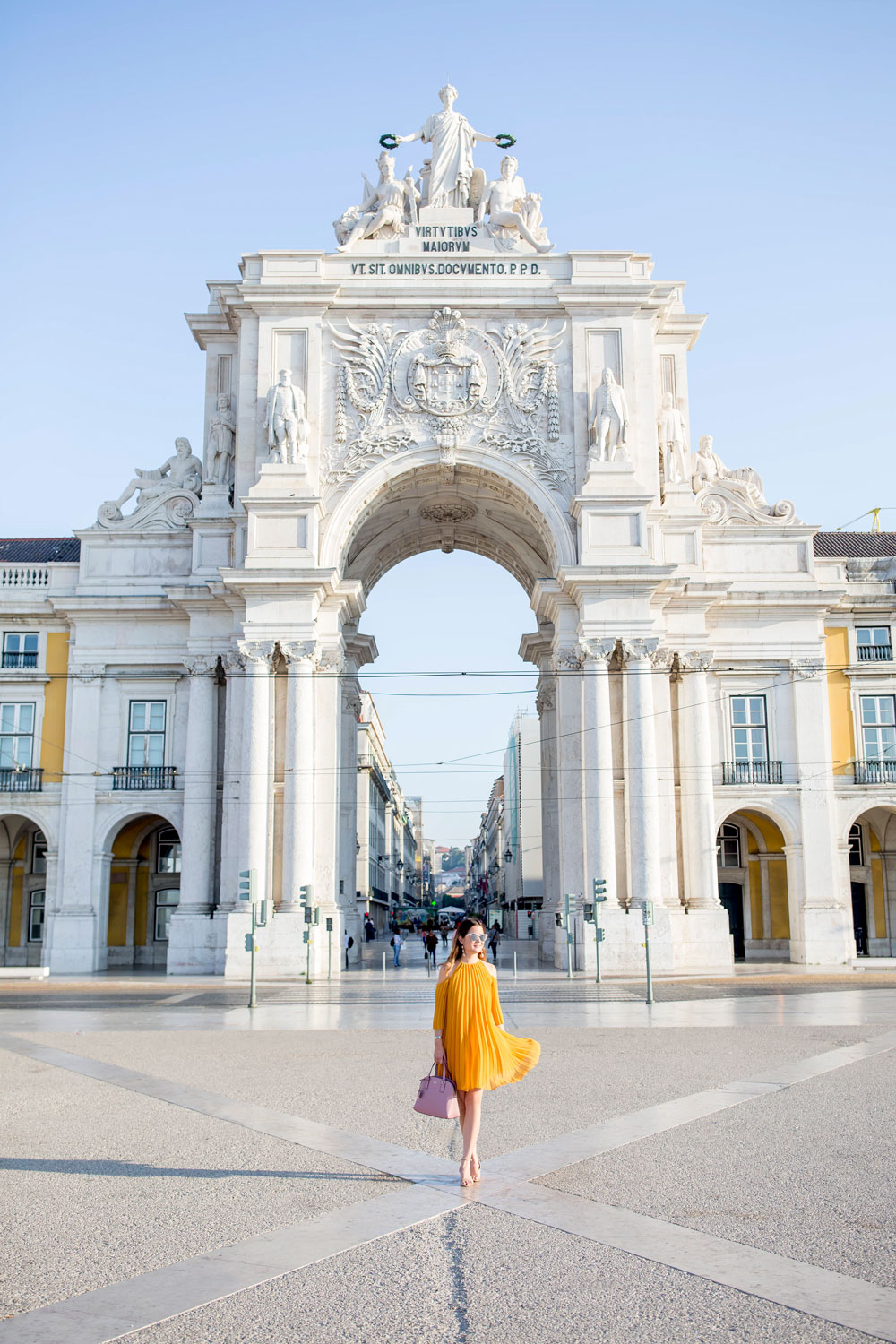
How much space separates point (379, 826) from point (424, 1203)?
89179mm

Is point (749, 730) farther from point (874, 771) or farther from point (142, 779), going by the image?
point (142, 779)

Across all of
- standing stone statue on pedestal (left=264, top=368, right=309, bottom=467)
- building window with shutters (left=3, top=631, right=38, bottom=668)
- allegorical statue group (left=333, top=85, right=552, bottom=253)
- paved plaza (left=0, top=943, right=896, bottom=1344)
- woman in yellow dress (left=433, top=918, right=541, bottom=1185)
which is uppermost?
allegorical statue group (left=333, top=85, right=552, bottom=253)

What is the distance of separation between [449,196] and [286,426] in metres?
10.2

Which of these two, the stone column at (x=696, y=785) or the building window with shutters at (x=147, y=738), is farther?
the building window with shutters at (x=147, y=738)

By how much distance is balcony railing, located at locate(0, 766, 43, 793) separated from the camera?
130 ft

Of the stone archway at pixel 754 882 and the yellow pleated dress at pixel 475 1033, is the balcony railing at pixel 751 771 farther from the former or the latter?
the yellow pleated dress at pixel 475 1033

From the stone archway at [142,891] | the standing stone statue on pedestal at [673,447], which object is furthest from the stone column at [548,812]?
the stone archway at [142,891]

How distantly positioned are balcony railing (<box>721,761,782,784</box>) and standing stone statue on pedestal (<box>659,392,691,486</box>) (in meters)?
9.36

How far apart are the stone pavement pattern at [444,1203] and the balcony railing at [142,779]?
22.8 metres

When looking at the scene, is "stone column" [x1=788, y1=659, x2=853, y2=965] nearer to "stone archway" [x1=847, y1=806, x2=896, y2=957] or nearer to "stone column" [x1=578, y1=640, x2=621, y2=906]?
"stone archway" [x1=847, y1=806, x2=896, y2=957]

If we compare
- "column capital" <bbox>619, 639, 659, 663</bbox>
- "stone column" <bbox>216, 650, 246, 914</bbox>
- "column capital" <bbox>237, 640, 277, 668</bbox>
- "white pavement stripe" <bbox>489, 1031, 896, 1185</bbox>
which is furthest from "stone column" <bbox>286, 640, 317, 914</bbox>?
"white pavement stripe" <bbox>489, 1031, 896, 1185</bbox>

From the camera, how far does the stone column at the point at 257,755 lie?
115 feet

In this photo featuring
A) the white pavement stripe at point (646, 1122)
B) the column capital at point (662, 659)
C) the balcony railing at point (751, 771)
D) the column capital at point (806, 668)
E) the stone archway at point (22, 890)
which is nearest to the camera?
the white pavement stripe at point (646, 1122)

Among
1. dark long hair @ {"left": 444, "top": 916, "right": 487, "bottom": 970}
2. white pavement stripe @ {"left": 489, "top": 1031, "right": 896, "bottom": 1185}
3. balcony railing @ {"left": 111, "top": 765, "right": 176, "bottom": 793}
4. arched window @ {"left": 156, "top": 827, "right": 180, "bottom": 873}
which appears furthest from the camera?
arched window @ {"left": 156, "top": 827, "right": 180, "bottom": 873}
